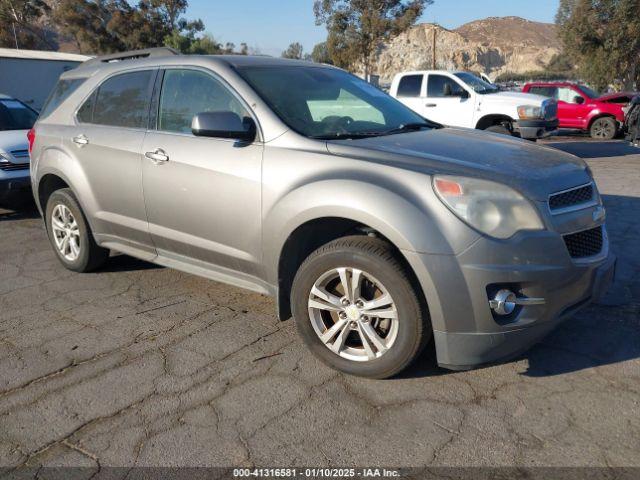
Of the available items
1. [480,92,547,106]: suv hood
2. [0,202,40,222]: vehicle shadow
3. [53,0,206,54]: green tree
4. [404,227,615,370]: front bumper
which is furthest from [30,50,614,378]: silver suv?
[53,0,206,54]: green tree

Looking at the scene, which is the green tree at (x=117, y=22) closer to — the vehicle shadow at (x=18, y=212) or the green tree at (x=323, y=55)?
the green tree at (x=323, y=55)

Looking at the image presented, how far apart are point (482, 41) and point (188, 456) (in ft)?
446

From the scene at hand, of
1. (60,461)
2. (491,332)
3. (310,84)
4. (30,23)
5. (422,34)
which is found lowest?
(60,461)

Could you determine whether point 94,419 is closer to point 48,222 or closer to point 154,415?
point 154,415

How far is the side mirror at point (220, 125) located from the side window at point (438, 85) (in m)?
9.69

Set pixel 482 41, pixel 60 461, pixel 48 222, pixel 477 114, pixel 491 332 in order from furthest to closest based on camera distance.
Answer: pixel 482 41, pixel 477 114, pixel 48 222, pixel 491 332, pixel 60 461

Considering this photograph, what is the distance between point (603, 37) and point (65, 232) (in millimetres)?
28236

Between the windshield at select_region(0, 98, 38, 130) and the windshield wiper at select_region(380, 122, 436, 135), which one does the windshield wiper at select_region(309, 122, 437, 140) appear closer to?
the windshield wiper at select_region(380, 122, 436, 135)

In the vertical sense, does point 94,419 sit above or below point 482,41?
below

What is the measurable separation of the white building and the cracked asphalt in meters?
13.9

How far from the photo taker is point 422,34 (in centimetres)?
11544

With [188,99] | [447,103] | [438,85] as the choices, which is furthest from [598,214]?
[438,85]

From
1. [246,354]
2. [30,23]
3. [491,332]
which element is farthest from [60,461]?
[30,23]

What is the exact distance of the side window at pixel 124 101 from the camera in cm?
419
